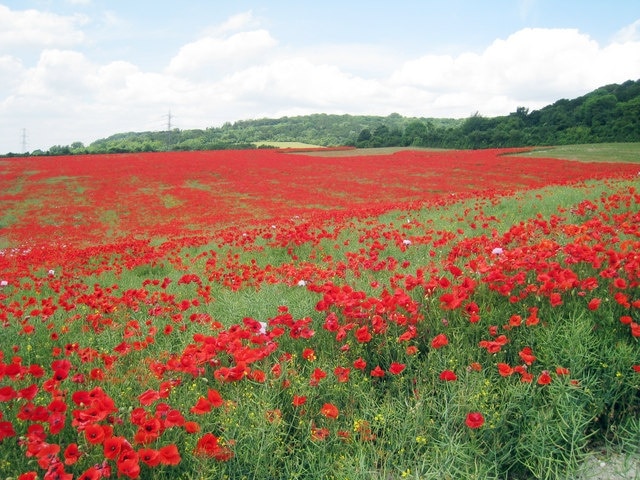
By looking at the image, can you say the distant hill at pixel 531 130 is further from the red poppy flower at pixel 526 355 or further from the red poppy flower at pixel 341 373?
the red poppy flower at pixel 341 373

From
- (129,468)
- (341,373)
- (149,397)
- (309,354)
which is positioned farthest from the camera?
(309,354)

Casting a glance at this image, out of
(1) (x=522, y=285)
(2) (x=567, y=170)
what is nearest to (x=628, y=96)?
(2) (x=567, y=170)

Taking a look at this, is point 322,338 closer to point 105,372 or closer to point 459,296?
point 459,296

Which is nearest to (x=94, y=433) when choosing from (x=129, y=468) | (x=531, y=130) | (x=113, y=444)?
(x=113, y=444)

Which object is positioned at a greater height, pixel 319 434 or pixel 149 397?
→ pixel 149 397

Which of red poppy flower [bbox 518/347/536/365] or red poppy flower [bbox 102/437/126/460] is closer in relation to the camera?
red poppy flower [bbox 102/437/126/460]

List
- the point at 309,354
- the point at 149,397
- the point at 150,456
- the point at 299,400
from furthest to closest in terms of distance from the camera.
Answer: the point at 309,354
the point at 299,400
the point at 149,397
the point at 150,456

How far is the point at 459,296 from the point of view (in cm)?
332

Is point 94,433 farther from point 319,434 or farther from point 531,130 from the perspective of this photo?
point 531,130

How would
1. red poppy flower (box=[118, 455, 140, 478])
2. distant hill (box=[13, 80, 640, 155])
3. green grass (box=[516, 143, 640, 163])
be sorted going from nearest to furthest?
red poppy flower (box=[118, 455, 140, 478]), green grass (box=[516, 143, 640, 163]), distant hill (box=[13, 80, 640, 155])

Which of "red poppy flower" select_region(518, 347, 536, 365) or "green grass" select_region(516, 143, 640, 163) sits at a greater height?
"green grass" select_region(516, 143, 640, 163)

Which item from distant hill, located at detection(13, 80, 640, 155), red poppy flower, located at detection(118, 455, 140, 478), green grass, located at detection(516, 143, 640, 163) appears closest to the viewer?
red poppy flower, located at detection(118, 455, 140, 478)

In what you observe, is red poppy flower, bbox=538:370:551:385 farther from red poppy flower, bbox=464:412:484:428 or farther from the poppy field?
red poppy flower, bbox=464:412:484:428

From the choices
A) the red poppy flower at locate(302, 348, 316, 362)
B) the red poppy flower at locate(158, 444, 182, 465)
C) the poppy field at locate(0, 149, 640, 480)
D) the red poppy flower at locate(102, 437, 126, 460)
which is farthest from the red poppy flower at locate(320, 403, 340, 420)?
the red poppy flower at locate(102, 437, 126, 460)
